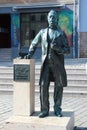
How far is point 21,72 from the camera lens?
6.48m

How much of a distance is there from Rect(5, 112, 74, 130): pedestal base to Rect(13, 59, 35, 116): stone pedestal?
6.0 inches

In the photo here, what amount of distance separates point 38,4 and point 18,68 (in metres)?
16.4

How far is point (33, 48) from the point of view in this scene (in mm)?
6551

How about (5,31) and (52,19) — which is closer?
(52,19)

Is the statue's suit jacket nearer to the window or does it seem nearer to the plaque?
the plaque

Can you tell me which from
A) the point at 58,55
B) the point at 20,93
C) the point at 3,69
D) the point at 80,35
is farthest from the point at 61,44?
the point at 80,35

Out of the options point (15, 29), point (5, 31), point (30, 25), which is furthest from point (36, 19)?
point (5, 31)

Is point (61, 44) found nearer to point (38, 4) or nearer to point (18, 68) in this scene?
point (18, 68)

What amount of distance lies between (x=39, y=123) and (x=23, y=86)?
2.44ft

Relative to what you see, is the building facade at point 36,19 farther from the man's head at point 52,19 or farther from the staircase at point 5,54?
the man's head at point 52,19

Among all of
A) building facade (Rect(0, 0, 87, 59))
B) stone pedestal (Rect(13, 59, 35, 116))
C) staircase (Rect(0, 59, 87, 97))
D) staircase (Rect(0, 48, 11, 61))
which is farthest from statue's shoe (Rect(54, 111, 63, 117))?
staircase (Rect(0, 48, 11, 61))

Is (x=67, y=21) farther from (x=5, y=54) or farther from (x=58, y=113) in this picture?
(x=58, y=113)

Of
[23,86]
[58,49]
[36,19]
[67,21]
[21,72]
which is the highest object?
[36,19]

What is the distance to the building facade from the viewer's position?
22.1m
